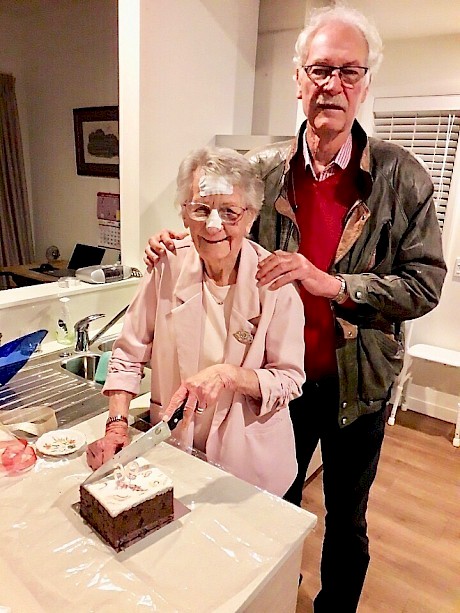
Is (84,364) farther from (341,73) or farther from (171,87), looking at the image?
(341,73)

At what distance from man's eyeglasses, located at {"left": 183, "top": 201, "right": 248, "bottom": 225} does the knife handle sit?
15.2 inches

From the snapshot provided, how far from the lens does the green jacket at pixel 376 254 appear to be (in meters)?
1.26

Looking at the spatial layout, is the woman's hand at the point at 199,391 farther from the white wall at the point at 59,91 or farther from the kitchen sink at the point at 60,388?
the white wall at the point at 59,91

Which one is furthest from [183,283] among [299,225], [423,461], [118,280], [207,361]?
[423,461]

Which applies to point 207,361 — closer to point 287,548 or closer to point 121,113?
point 287,548

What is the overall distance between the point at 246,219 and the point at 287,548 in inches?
26.1

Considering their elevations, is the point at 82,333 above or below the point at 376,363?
below

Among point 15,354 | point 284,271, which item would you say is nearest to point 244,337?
point 284,271

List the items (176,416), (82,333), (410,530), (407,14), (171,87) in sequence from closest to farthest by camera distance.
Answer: (176,416) → (82,333) → (171,87) → (410,530) → (407,14)

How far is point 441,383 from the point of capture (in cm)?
328

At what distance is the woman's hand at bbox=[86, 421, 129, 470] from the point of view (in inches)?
41.9

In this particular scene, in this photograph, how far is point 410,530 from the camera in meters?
2.20

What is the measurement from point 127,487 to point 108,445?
208mm

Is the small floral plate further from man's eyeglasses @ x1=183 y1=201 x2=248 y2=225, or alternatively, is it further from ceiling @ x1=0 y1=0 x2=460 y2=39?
ceiling @ x1=0 y1=0 x2=460 y2=39
